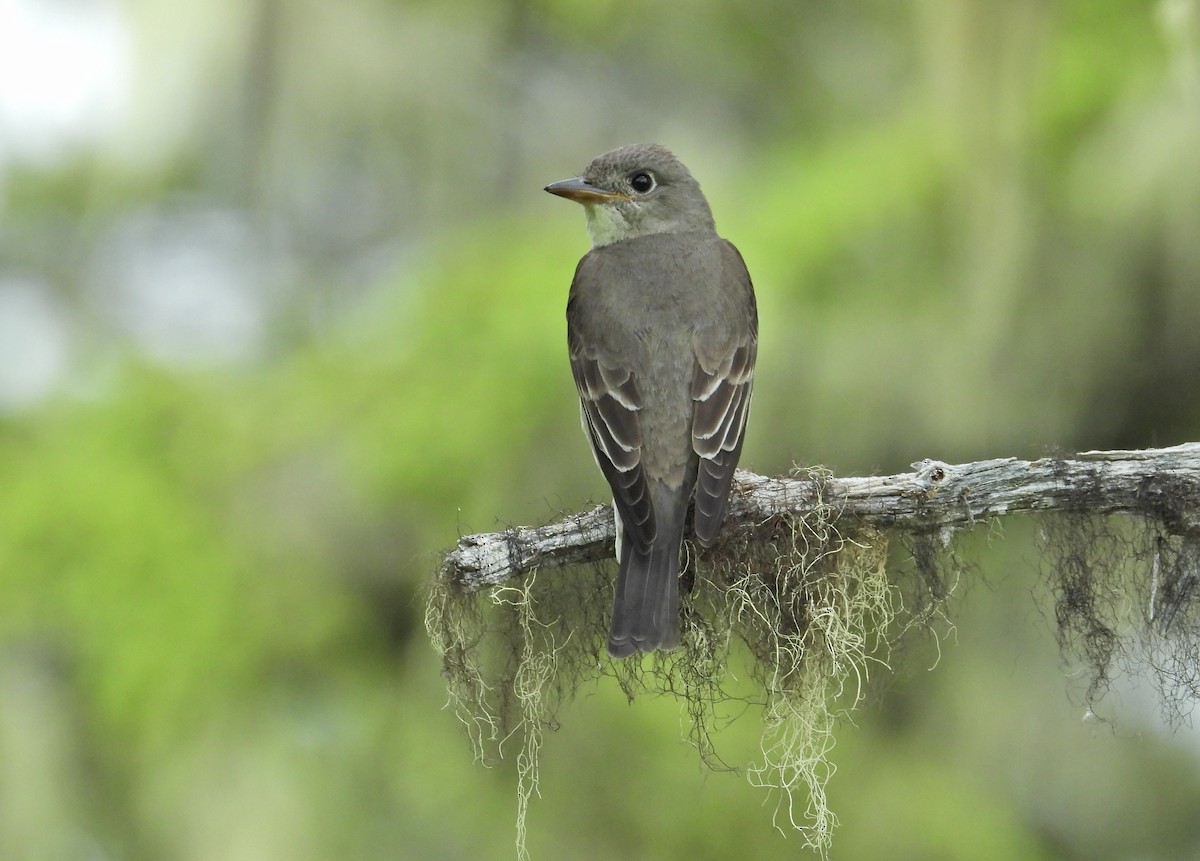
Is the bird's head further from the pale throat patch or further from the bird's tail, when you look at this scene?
the bird's tail

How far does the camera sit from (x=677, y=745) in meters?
7.61

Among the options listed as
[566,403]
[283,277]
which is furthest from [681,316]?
[283,277]

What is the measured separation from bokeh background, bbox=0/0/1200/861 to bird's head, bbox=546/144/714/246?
4.35ft

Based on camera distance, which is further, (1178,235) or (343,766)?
(343,766)

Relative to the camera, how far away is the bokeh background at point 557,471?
24.4 feet

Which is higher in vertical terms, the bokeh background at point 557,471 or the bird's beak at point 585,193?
the bird's beak at point 585,193

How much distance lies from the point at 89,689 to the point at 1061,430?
5515 mm

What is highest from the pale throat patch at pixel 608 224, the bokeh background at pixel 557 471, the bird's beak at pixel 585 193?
the bird's beak at pixel 585 193

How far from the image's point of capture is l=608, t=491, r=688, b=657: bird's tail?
4.50m

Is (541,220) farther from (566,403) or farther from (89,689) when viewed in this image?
(89,689)

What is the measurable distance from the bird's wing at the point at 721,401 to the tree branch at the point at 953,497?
0.12 m

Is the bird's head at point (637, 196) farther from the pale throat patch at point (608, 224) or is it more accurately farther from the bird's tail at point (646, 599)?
the bird's tail at point (646, 599)

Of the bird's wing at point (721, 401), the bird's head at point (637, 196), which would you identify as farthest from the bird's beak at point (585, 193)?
the bird's wing at point (721, 401)

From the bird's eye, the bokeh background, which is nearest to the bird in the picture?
the bird's eye
